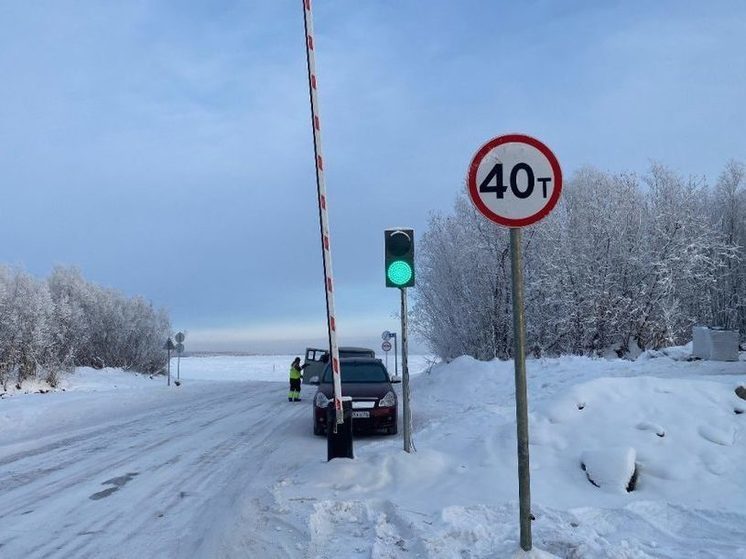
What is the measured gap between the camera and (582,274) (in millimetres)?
28516

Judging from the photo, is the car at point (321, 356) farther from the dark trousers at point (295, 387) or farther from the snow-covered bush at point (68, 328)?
the snow-covered bush at point (68, 328)

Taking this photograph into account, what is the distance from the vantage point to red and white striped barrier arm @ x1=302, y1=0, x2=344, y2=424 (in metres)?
8.63

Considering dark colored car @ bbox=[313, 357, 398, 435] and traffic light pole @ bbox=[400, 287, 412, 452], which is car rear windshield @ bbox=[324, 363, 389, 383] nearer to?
dark colored car @ bbox=[313, 357, 398, 435]

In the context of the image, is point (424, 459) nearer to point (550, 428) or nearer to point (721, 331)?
point (550, 428)

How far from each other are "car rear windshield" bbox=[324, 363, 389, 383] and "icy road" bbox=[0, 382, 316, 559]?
149cm

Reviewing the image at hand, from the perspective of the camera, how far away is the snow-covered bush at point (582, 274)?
2823 centimetres

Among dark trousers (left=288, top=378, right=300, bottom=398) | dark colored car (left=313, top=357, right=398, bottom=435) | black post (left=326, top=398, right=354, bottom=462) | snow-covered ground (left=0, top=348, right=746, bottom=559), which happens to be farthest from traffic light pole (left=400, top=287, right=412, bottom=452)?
dark trousers (left=288, top=378, right=300, bottom=398)

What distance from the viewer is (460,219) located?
31.7 m

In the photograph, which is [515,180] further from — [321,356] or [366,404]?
[321,356]

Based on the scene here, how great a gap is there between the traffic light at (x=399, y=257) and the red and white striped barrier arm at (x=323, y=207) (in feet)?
2.64

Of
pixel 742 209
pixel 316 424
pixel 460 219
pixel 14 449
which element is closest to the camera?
pixel 14 449

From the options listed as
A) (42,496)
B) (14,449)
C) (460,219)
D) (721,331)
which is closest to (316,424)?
(14,449)

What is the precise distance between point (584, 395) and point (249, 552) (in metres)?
5.61

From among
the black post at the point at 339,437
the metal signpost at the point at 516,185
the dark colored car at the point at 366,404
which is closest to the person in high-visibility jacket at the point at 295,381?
the dark colored car at the point at 366,404
